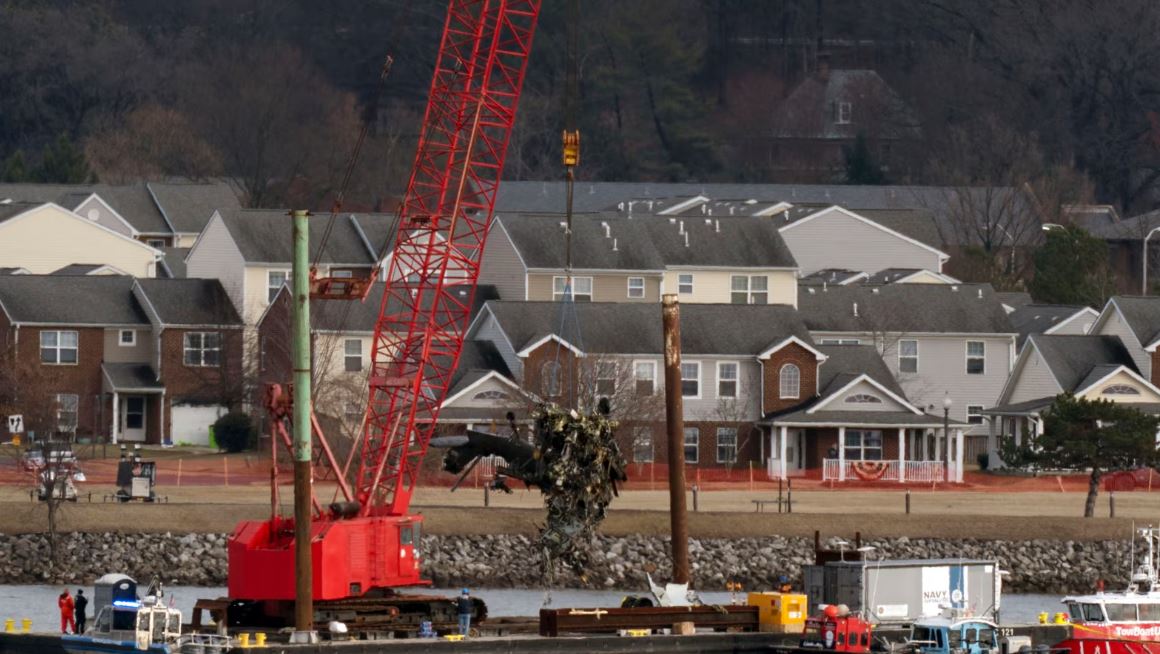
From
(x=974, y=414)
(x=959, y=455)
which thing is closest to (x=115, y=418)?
(x=959, y=455)

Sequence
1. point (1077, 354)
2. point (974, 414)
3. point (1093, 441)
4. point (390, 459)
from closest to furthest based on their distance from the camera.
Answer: point (390, 459) → point (1093, 441) → point (1077, 354) → point (974, 414)

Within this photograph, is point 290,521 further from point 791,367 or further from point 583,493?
point 791,367

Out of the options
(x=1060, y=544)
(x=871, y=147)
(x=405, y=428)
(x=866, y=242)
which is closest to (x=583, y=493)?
(x=405, y=428)

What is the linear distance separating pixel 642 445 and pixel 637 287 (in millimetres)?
18057

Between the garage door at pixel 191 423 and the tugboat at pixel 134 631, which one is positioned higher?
the garage door at pixel 191 423

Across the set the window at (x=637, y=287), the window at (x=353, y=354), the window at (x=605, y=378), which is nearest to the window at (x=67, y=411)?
the window at (x=353, y=354)

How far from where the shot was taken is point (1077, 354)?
99.2m

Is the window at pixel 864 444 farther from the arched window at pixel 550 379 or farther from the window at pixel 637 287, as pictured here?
the window at pixel 637 287

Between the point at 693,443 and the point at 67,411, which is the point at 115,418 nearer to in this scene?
the point at 67,411

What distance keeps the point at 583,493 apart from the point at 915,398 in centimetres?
5096

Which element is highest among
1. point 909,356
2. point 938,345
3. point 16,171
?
point 16,171

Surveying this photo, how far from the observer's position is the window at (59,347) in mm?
99769

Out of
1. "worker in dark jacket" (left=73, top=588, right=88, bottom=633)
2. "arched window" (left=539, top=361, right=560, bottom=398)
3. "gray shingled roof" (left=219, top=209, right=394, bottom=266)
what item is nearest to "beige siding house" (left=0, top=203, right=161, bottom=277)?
"gray shingled roof" (left=219, top=209, right=394, bottom=266)

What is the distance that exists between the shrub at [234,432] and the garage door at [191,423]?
3951 mm
